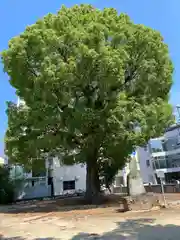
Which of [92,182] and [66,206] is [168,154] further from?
[66,206]

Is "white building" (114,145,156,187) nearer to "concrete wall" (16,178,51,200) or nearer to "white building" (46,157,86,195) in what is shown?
"white building" (46,157,86,195)

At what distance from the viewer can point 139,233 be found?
29.7 feet

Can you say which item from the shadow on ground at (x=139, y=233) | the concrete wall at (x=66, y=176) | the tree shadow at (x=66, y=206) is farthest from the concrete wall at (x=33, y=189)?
the shadow on ground at (x=139, y=233)

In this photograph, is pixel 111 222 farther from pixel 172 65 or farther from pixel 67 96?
pixel 172 65

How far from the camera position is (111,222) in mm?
11734

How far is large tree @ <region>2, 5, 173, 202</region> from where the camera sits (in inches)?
700

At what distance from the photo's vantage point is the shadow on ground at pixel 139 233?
8380mm

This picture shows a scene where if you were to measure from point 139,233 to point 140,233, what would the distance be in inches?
1.2

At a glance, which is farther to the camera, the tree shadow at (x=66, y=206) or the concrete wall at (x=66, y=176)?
the concrete wall at (x=66, y=176)

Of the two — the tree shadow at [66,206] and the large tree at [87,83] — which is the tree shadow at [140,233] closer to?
the tree shadow at [66,206]

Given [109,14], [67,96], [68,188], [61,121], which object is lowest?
[68,188]

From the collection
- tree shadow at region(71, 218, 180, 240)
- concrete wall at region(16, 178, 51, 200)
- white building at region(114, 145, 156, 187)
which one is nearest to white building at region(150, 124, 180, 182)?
white building at region(114, 145, 156, 187)

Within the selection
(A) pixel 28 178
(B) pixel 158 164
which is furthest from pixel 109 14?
(B) pixel 158 164

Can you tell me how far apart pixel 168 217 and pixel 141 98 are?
32.4 ft
